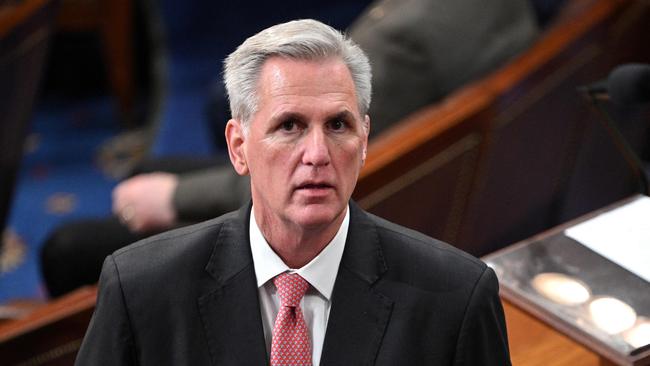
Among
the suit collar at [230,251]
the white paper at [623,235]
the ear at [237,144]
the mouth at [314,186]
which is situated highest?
the ear at [237,144]

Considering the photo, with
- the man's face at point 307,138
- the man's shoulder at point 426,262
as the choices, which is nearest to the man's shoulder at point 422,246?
the man's shoulder at point 426,262

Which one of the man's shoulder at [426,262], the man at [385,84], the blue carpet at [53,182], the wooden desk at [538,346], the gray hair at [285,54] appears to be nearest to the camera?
the gray hair at [285,54]

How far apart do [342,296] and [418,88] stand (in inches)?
48.9

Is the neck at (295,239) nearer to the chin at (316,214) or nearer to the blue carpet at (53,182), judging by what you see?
the chin at (316,214)

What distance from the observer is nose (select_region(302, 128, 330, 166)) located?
134 cm

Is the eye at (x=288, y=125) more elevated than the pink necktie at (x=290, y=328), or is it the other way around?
the eye at (x=288, y=125)

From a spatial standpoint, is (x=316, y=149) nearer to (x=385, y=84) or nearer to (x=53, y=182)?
(x=385, y=84)

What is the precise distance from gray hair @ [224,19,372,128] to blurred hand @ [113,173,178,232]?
1461 millimetres

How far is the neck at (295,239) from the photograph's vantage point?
1.44 metres

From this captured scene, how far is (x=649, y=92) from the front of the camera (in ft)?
5.87

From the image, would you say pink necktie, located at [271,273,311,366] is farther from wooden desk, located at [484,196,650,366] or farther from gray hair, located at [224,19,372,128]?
wooden desk, located at [484,196,650,366]

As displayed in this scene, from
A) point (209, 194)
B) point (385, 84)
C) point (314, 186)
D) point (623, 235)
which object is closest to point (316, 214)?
point (314, 186)

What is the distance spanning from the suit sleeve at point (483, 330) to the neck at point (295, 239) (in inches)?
8.4

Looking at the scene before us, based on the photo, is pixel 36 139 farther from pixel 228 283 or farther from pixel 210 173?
pixel 228 283
